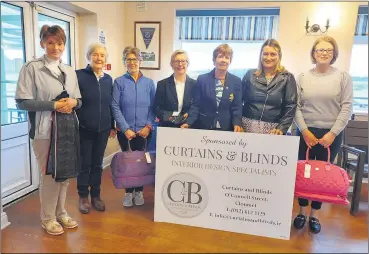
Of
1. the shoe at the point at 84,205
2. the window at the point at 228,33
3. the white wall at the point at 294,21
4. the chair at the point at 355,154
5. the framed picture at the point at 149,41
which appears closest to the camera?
the shoe at the point at 84,205

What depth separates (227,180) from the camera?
173cm

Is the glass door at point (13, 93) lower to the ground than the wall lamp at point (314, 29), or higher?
lower

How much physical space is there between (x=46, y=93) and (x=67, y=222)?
2.79 feet

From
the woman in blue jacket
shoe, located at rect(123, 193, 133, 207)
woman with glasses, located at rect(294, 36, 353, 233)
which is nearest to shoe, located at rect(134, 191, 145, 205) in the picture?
shoe, located at rect(123, 193, 133, 207)

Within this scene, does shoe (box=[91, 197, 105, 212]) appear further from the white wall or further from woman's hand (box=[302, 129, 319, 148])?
the white wall

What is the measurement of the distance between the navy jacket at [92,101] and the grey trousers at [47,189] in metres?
0.29

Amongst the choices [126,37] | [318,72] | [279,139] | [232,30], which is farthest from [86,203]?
[232,30]

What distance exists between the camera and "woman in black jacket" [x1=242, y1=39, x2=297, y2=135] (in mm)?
1662

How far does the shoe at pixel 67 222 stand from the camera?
1.78 metres

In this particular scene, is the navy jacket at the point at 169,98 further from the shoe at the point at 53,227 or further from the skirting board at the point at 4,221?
the skirting board at the point at 4,221

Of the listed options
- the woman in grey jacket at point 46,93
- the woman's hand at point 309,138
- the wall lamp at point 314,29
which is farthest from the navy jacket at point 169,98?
the wall lamp at point 314,29

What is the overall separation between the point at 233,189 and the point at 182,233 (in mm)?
436

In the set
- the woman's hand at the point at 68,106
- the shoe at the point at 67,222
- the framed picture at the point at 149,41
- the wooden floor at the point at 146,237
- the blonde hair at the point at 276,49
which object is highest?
the framed picture at the point at 149,41

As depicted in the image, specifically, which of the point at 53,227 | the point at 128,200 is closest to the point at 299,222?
the point at 128,200
